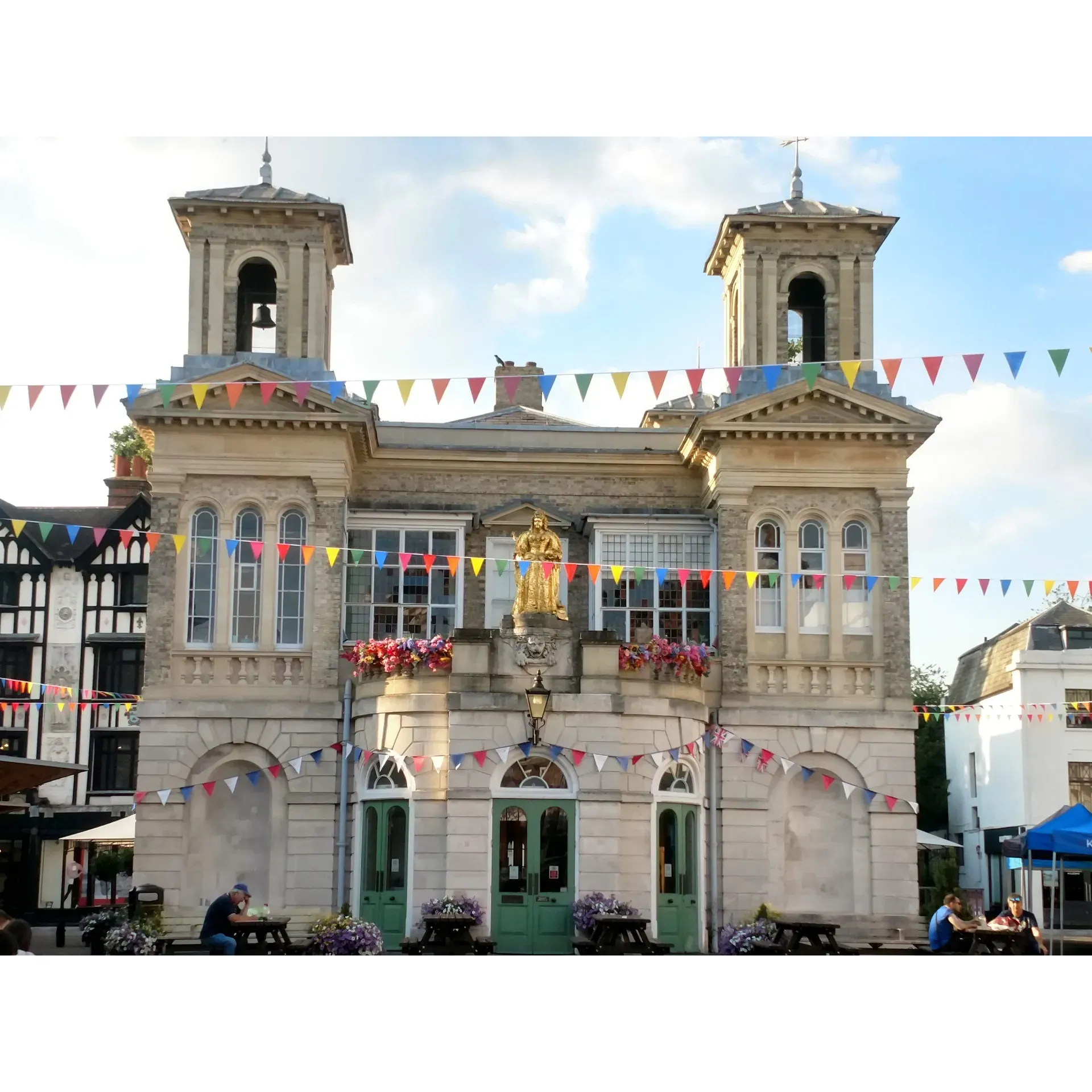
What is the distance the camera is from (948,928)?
20.0m

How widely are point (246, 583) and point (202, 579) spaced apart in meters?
0.71

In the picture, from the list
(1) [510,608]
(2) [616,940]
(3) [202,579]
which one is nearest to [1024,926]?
(2) [616,940]

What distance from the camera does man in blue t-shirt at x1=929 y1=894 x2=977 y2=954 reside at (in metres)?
20.0

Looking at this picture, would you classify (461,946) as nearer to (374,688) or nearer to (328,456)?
(374,688)

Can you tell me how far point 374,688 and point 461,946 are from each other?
14.9 feet

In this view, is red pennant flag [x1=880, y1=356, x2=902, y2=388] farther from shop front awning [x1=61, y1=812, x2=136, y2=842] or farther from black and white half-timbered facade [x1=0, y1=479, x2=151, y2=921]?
black and white half-timbered facade [x1=0, y1=479, x2=151, y2=921]

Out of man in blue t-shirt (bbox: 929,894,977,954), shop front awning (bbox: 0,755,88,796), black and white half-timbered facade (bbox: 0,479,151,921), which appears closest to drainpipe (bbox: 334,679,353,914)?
shop front awning (bbox: 0,755,88,796)

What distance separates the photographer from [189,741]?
84.8ft

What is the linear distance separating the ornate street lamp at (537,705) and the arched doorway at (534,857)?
1.34ft

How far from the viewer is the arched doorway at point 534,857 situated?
2309 centimetres

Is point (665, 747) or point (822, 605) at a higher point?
point (822, 605)

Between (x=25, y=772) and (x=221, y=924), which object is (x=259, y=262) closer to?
(x=25, y=772)
